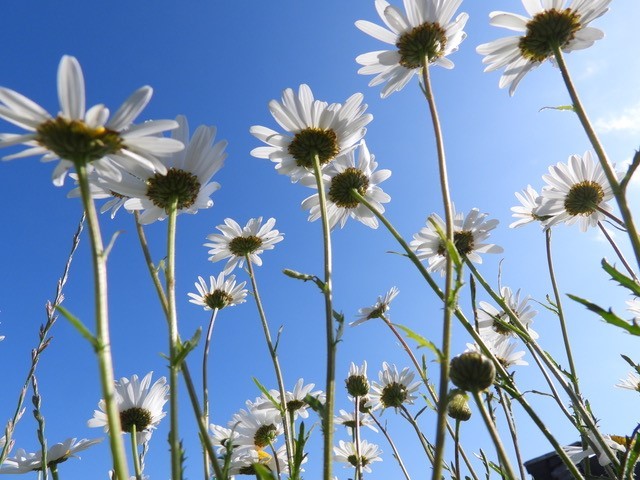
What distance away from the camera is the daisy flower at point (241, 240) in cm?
390

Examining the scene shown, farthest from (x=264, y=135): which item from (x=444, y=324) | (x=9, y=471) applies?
(x=9, y=471)

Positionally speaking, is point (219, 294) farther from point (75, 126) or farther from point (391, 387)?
point (75, 126)

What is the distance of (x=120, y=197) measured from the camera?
91.3 inches

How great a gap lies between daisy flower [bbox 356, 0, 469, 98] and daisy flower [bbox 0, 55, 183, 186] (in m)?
1.36

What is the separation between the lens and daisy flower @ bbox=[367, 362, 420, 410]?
4164mm

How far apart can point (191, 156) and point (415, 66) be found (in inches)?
44.7

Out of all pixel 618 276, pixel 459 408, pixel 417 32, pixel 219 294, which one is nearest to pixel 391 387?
pixel 219 294

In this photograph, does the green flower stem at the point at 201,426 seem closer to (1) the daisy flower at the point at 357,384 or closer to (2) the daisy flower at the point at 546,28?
(2) the daisy flower at the point at 546,28

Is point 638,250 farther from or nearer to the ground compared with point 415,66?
nearer to the ground

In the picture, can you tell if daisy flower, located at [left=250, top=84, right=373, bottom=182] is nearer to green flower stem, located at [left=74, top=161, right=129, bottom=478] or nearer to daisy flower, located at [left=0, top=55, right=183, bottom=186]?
daisy flower, located at [left=0, top=55, right=183, bottom=186]

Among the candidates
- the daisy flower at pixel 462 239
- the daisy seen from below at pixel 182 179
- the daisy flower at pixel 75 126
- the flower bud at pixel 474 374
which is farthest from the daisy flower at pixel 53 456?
the daisy flower at pixel 462 239

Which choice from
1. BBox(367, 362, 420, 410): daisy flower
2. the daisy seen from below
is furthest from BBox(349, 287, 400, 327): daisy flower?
the daisy seen from below

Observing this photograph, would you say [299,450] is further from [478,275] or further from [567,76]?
[567,76]

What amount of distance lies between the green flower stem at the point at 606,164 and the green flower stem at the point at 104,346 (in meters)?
1.29
